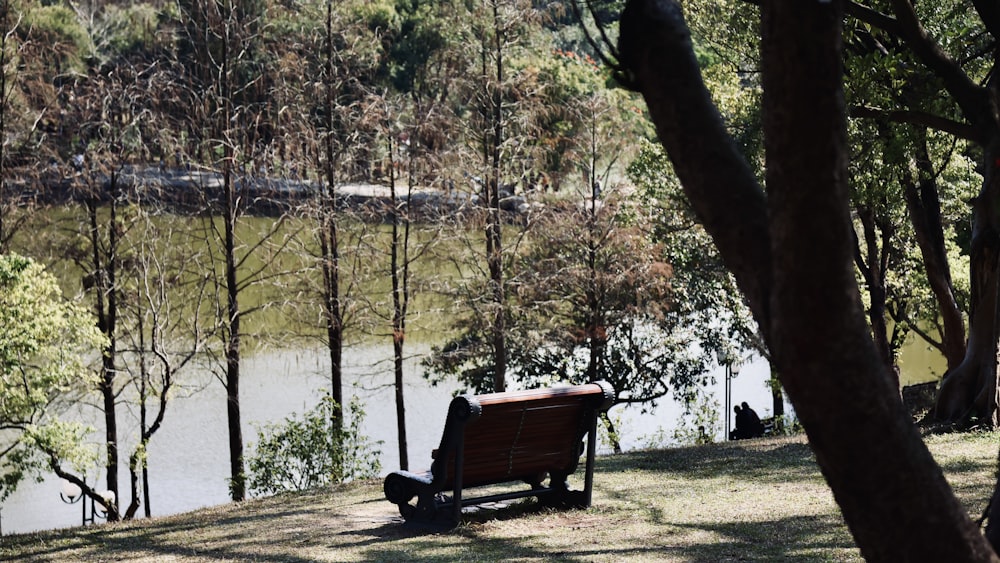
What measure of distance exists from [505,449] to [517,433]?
5.6 inches

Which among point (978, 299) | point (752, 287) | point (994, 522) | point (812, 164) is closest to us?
point (812, 164)

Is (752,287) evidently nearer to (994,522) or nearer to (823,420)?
(823,420)

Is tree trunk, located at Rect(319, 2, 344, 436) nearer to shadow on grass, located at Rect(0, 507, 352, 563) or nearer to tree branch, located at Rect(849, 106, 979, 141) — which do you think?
shadow on grass, located at Rect(0, 507, 352, 563)

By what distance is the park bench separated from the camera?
282 inches

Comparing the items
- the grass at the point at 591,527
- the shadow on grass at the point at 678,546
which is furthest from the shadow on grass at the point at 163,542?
the shadow on grass at the point at 678,546

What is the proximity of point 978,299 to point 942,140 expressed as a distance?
2005mm

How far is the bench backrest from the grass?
1.17 feet

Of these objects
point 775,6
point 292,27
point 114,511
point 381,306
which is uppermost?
point 292,27

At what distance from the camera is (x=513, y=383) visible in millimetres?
25453

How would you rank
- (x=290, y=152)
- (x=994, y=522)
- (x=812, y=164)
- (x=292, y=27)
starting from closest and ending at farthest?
(x=812, y=164)
(x=994, y=522)
(x=290, y=152)
(x=292, y=27)

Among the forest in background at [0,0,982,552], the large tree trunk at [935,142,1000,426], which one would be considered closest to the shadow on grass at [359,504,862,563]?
the large tree trunk at [935,142,1000,426]

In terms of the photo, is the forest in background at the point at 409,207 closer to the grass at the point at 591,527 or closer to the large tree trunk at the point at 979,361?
the large tree trunk at the point at 979,361

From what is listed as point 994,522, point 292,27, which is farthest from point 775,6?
point 292,27

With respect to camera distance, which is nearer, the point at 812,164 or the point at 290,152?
the point at 812,164
